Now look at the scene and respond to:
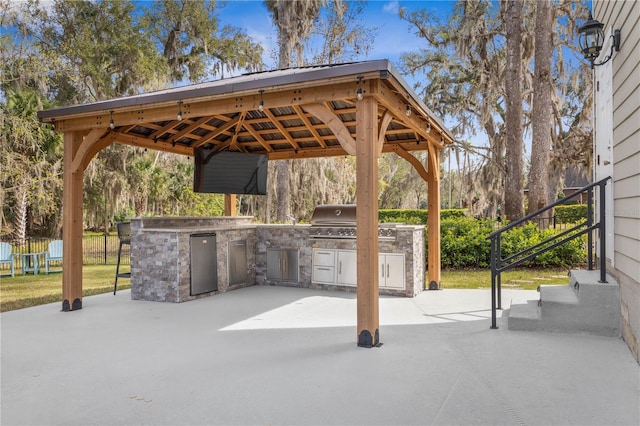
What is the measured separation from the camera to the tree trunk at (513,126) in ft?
33.4

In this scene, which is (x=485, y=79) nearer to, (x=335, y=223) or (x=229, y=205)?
(x=335, y=223)

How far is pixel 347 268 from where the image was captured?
276 inches

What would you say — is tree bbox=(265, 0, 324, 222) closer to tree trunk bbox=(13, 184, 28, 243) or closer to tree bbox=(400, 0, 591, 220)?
tree bbox=(400, 0, 591, 220)

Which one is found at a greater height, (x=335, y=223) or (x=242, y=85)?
(x=242, y=85)

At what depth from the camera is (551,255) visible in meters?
8.79

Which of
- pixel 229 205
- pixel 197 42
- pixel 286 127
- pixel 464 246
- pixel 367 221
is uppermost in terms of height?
pixel 197 42

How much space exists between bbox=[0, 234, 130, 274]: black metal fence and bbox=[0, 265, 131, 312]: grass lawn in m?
1.35

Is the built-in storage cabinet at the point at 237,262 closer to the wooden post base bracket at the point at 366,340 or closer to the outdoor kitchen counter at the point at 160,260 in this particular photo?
the outdoor kitchen counter at the point at 160,260

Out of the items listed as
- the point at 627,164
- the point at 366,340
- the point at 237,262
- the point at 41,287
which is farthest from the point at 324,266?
the point at 41,287

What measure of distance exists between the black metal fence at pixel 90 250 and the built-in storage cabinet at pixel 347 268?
23.5 feet

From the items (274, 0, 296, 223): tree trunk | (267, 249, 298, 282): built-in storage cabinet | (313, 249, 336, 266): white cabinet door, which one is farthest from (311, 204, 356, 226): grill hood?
(274, 0, 296, 223): tree trunk

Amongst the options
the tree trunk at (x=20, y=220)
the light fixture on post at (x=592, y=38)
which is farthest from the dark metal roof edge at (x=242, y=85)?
the tree trunk at (x=20, y=220)

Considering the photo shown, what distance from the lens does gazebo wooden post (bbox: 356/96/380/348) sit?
4027mm

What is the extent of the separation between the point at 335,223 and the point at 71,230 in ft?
12.2
